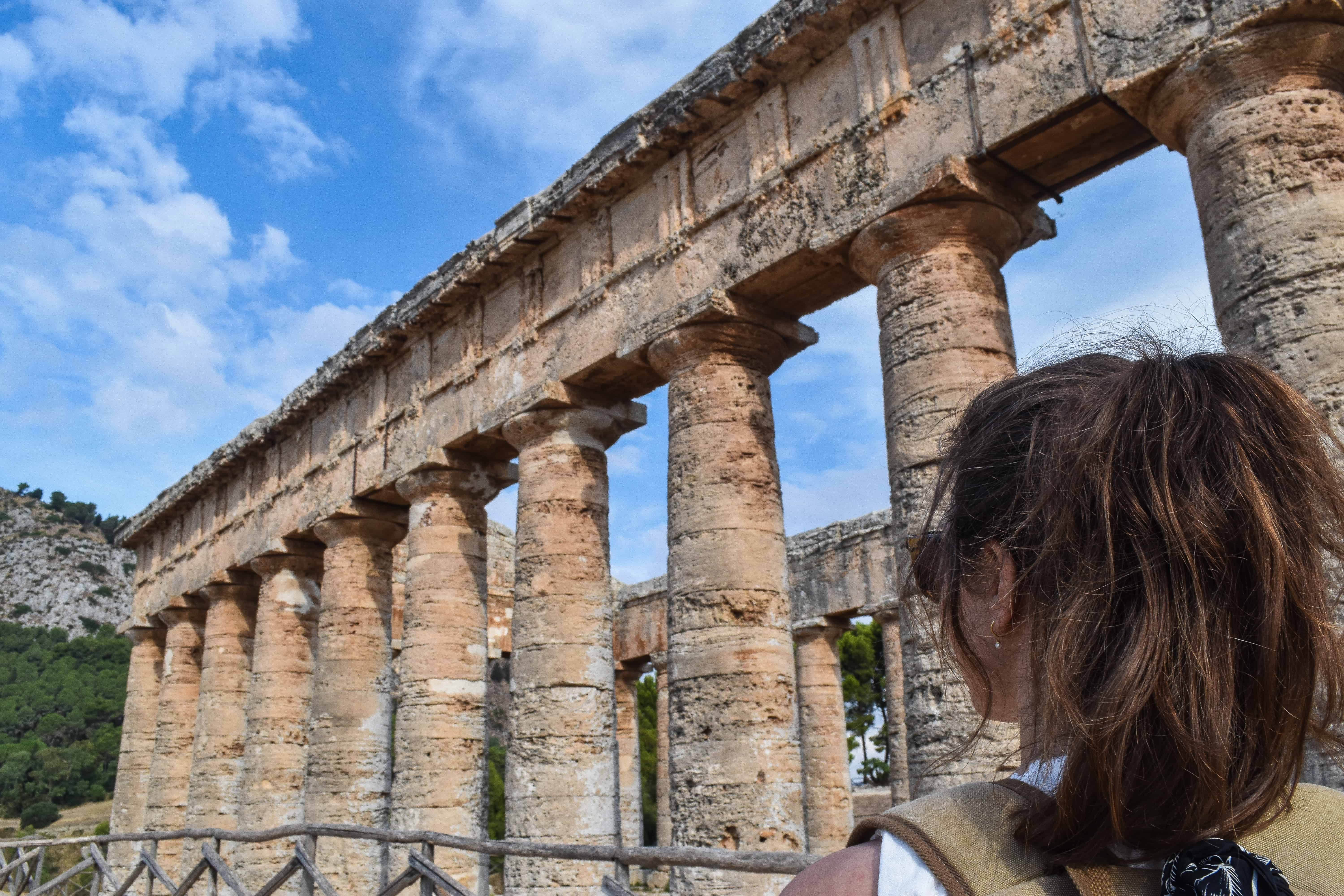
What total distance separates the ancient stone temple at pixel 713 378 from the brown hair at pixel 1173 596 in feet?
7.26

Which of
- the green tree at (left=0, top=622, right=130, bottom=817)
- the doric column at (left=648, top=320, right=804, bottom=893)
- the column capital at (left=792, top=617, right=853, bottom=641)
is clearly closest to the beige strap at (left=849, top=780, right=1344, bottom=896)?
the doric column at (left=648, top=320, right=804, bottom=893)

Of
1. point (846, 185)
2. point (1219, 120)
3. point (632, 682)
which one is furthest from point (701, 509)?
point (632, 682)

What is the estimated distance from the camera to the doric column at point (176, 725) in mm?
17891

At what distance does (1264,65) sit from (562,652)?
7.49 m

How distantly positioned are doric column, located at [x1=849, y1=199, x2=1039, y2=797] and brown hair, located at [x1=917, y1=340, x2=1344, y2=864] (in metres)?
5.69

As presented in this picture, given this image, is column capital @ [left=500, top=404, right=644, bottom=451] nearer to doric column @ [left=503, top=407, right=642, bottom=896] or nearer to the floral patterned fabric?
doric column @ [left=503, top=407, right=642, bottom=896]

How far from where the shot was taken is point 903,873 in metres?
1.14

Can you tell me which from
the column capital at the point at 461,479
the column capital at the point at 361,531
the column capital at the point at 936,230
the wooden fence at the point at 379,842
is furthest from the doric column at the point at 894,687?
the column capital at the point at 936,230

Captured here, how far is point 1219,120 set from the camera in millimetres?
6266

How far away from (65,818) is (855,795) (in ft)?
90.2

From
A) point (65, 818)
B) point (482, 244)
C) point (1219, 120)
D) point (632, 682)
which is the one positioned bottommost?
point (65, 818)

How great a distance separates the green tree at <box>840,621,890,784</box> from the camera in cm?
3042

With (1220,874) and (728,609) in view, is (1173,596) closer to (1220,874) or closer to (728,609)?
(1220,874)

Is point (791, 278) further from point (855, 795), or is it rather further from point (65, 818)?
point (65, 818)
